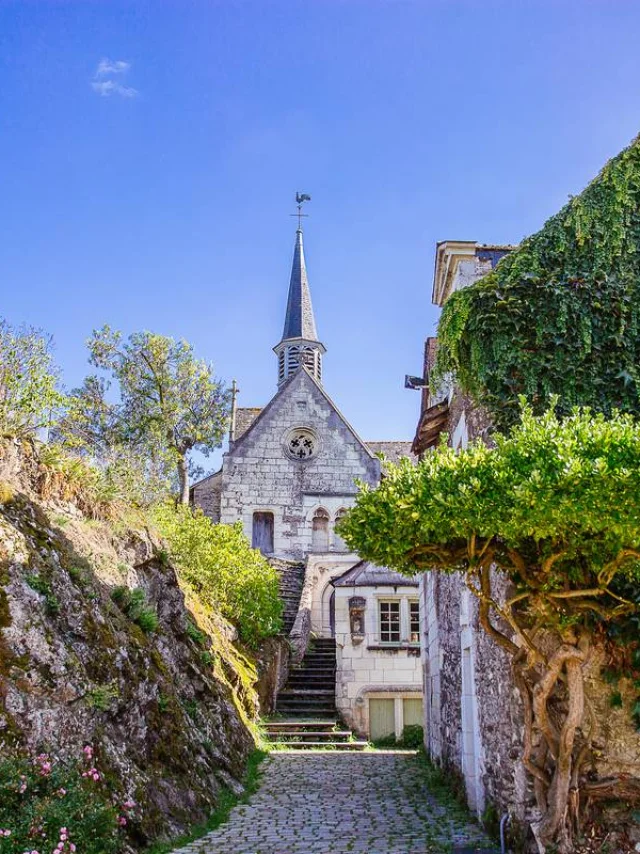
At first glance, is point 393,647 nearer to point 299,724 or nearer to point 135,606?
point 299,724

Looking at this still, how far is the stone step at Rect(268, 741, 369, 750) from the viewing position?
1518 cm

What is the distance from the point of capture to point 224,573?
16438mm

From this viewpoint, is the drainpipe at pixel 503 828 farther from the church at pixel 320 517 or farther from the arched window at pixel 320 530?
the arched window at pixel 320 530

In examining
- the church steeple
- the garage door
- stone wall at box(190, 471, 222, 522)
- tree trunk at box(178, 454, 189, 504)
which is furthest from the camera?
the church steeple

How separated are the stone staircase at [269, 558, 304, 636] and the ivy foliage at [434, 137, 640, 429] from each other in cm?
1265

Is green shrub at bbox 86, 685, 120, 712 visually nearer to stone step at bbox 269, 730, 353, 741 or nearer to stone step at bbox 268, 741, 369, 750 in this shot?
stone step at bbox 268, 741, 369, 750

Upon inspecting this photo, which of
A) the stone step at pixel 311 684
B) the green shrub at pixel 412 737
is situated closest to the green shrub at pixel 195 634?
the green shrub at pixel 412 737

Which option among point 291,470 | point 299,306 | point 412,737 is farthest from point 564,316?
point 299,306

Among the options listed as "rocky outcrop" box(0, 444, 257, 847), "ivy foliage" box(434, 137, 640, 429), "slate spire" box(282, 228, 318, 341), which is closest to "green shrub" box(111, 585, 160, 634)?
"rocky outcrop" box(0, 444, 257, 847)

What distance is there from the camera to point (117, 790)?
6617mm

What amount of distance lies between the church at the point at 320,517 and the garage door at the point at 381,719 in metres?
0.02

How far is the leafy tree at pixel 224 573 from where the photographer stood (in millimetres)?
15859

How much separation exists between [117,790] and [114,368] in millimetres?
22185

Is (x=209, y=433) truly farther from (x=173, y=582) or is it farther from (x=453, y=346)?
(x=453, y=346)
